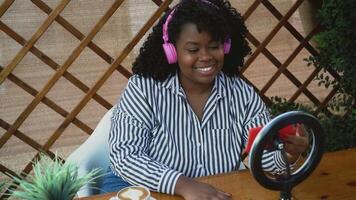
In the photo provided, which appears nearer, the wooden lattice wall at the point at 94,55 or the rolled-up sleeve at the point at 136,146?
the rolled-up sleeve at the point at 136,146

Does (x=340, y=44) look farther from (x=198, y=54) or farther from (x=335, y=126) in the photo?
(x=198, y=54)

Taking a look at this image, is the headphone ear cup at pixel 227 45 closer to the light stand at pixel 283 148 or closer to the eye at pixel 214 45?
the eye at pixel 214 45

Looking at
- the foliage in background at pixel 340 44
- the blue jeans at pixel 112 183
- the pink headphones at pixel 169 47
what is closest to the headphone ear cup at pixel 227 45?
the pink headphones at pixel 169 47

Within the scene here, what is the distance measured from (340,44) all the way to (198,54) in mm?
1136

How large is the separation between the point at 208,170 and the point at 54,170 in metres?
0.43

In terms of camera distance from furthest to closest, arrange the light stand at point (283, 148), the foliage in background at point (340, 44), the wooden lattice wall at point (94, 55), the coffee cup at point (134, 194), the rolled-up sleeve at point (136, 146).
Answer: the foliage in background at point (340, 44) → the wooden lattice wall at point (94, 55) → the rolled-up sleeve at point (136, 146) → the coffee cup at point (134, 194) → the light stand at point (283, 148)

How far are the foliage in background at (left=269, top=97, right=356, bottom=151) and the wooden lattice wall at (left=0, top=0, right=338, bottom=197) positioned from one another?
0.13 metres

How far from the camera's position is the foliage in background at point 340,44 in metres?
1.91

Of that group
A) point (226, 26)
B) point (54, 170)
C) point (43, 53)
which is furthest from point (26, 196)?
point (43, 53)

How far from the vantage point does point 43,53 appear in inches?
68.4

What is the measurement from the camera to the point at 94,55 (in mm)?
1866

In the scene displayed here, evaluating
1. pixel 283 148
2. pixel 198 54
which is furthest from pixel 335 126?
Answer: pixel 283 148

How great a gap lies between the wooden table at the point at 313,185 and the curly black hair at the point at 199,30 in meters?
0.33

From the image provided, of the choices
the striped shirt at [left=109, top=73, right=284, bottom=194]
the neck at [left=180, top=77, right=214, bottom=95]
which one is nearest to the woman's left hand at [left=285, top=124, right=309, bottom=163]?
the striped shirt at [left=109, top=73, right=284, bottom=194]
